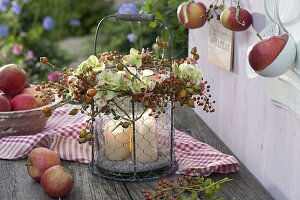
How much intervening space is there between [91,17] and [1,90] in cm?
545

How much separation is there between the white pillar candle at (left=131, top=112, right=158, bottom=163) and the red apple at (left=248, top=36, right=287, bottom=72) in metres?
0.42

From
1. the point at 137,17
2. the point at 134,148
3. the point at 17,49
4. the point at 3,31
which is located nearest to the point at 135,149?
the point at 134,148

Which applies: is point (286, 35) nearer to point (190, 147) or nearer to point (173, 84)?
point (173, 84)

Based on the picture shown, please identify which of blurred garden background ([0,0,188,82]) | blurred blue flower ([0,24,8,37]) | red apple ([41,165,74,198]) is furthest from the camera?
blurred blue flower ([0,24,8,37])

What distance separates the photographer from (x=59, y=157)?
1700mm

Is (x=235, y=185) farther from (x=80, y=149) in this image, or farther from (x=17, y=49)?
(x=17, y=49)

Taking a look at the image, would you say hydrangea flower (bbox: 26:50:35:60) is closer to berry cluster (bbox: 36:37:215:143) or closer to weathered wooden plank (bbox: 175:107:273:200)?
weathered wooden plank (bbox: 175:107:273:200)

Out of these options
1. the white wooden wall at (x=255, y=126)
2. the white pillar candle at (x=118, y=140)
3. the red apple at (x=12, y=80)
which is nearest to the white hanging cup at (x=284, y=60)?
the white wooden wall at (x=255, y=126)

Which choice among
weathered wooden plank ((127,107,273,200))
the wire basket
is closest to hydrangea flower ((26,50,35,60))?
weathered wooden plank ((127,107,273,200))

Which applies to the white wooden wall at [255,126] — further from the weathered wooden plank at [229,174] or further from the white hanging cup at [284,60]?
the white hanging cup at [284,60]

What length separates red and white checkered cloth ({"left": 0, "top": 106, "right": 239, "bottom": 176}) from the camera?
168 centimetres

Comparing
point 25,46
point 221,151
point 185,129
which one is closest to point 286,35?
point 221,151

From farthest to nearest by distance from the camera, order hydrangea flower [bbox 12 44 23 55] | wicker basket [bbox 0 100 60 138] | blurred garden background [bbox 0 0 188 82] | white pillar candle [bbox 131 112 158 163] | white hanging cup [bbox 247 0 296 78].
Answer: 1. hydrangea flower [bbox 12 44 23 55]
2. blurred garden background [bbox 0 0 188 82]
3. wicker basket [bbox 0 100 60 138]
4. white pillar candle [bbox 131 112 158 163]
5. white hanging cup [bbox 247 0 296 78]

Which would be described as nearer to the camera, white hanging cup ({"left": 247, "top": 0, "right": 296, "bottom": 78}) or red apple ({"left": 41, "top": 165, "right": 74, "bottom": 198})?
white hanging cup ({"left": 247, "top": 0, "right": 296, "bottom": 78})
